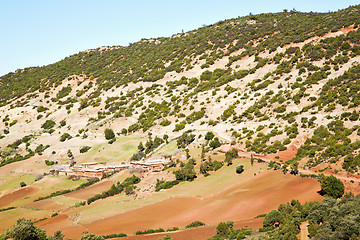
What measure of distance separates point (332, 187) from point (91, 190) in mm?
39031

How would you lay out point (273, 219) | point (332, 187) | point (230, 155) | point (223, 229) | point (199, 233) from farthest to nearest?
point (230, 155) < point (332, 187) < point (199, 233) < point (223, 229) < point (273, 219)

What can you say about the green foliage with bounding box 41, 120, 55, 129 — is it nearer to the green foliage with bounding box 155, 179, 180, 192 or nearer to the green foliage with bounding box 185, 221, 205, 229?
the green foliage with bounding box 155, 179, 180, 192

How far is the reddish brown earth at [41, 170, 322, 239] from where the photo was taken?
38719 mm

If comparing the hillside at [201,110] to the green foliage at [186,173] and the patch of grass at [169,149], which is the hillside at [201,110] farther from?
the green foliage at [186,173]

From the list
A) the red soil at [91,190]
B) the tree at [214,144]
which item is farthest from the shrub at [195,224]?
the tree at [214,144]

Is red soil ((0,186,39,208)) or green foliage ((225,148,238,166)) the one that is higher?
red soil ((0,186,39,208))

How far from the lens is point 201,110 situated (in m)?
82.3

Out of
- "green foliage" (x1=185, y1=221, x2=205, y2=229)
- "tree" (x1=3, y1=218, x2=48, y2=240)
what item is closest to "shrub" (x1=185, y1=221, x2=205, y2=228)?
"green foliage" (x1=185, y1=221, x2=205, y2=229)

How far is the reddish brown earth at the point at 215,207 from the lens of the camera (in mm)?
38719

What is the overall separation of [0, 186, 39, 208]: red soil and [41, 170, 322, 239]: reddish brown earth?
18.9m

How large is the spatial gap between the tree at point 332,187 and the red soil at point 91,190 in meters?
35.5

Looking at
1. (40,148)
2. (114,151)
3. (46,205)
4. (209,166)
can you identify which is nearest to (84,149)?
(114,151)

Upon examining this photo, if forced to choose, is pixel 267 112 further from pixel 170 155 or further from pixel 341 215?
pixel 341 215

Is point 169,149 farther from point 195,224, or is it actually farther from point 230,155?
point 195,224
